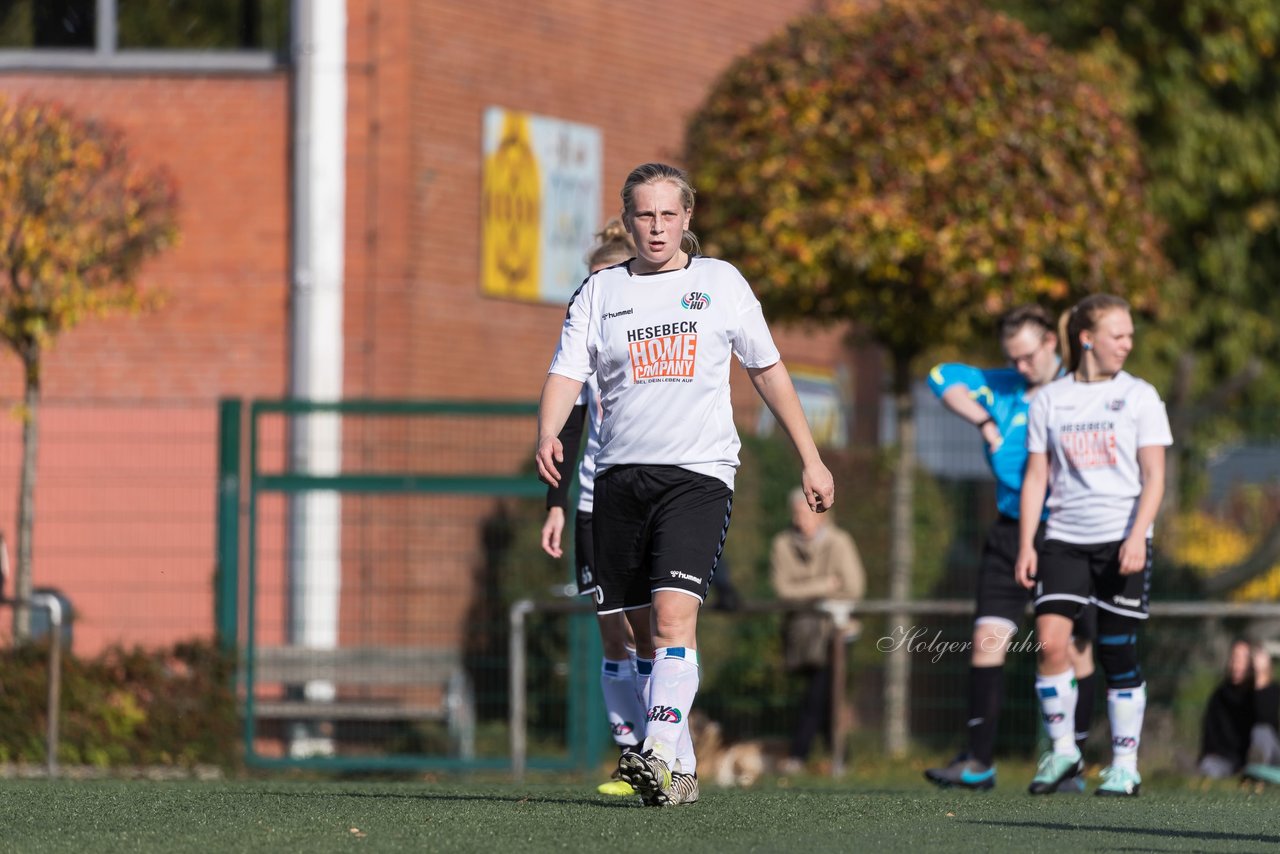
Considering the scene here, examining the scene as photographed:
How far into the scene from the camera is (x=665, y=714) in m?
6.32

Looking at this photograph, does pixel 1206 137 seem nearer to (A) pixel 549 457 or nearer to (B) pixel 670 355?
(B) pixel 670 355

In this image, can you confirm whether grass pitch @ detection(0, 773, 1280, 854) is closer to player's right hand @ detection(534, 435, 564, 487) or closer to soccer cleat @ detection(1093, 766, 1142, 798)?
soccer cleat @ detection(1093, 766, 1142, 798)

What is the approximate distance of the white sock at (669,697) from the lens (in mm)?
6297

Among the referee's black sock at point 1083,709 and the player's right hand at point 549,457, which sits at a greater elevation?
the player's right hand at point 549,457

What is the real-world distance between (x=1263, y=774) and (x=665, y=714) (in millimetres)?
5803

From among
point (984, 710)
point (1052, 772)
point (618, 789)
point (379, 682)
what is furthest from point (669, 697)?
point (379, 682)

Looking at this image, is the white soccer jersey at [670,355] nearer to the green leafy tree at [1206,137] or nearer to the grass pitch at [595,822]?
the grass pitch at [595,822]

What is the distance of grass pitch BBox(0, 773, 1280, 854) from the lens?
5.61 metres

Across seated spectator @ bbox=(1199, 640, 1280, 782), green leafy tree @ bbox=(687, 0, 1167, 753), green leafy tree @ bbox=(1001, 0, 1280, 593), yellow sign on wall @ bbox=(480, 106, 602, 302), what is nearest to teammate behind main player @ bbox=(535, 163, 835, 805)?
seated spectator @ bbox=(1199, 640, 1280, 782)

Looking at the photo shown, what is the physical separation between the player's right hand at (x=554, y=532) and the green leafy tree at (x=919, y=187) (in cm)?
585

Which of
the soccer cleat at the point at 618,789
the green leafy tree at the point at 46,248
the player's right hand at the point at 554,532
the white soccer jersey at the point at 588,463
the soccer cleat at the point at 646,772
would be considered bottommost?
the soccer cleat at the point at 618,789

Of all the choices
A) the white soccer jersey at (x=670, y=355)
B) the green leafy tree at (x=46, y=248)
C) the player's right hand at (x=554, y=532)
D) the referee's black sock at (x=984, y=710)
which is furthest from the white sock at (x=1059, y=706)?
the green leafy tree at (x=46, y=248)

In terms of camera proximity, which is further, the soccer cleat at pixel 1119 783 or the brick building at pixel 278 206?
the brick building at pixel 278 206

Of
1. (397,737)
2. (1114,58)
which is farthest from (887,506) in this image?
(1114,58)
